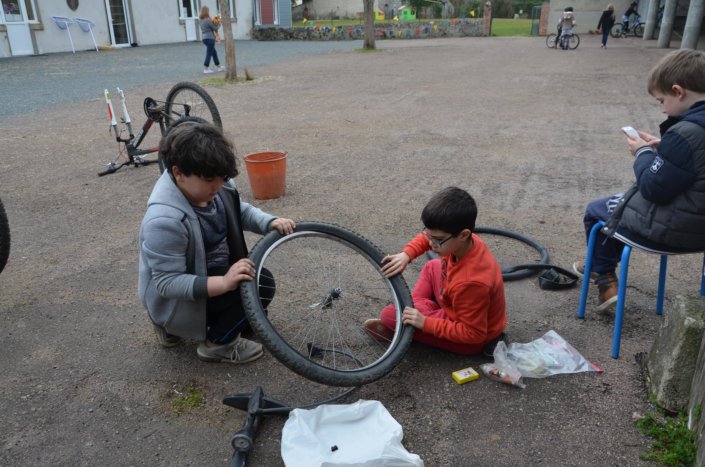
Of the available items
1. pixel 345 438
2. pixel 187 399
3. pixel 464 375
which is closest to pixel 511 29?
pixel 464 375

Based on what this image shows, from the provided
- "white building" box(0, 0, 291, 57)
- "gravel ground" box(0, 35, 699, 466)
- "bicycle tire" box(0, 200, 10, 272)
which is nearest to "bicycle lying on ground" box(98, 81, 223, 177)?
"gravel ground" box(0, 35, 699, 466)

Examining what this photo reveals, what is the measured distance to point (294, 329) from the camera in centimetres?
297

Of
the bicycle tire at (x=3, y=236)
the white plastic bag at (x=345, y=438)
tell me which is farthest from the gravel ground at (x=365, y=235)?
the bicycle tire at (x=3, y=236)

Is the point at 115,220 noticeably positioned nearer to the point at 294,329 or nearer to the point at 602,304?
the point at 294,329

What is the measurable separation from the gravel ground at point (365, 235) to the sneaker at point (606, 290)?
9 cm

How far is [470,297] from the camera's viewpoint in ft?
8.04

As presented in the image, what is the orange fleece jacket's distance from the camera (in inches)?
96.1

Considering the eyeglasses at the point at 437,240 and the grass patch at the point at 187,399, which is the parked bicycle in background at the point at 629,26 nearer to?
the eyeglasses at the point at 437,240

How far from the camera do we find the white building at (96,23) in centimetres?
1825

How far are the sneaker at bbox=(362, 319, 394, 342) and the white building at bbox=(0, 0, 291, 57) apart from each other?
65.9 feet

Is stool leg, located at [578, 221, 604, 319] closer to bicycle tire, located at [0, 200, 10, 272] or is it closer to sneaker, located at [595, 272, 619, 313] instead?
sneaker, located at [595, 272, 619, 313]

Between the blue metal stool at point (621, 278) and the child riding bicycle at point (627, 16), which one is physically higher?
the child riding bicycle at point (627, 16)

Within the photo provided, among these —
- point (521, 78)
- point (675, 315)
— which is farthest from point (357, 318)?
point (521, 78)

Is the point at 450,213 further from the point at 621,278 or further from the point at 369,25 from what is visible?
the point at 369,25
